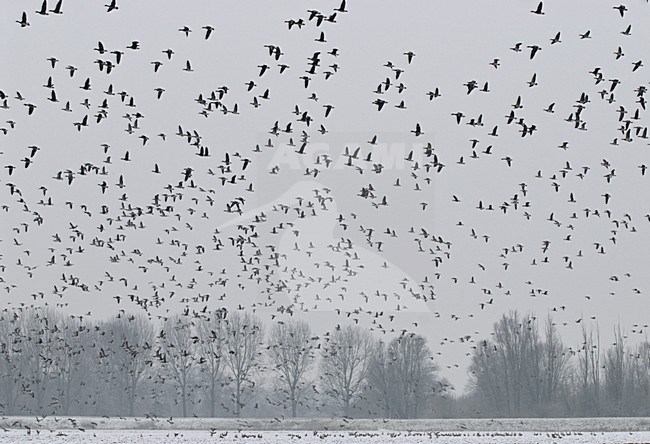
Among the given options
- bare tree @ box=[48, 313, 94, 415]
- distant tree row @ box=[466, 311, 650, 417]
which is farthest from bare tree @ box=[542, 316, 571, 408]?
bare tree @ box=[48, 313, 94, 415]

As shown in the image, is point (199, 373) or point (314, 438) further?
point (199, 373)

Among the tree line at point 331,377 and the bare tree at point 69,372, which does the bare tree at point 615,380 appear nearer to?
the tree line at point 331,377

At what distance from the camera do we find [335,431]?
163 ft

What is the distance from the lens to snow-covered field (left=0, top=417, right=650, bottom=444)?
131 feet

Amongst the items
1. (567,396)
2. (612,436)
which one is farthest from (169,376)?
(612,436)

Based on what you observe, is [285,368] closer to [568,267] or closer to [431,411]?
[431,411]

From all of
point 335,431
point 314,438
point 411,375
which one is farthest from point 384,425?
point 411,375

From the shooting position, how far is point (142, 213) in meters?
45.4

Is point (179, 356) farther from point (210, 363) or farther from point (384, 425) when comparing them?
point (384, 425)

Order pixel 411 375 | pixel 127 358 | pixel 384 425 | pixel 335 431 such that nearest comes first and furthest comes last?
pixel 335 431 → pixel 384 425 → pixel 411 375 → pixel 127 358

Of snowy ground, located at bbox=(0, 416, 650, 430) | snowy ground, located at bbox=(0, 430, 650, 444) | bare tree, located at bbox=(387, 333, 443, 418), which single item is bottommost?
snowy ground, located at bbox=(0, 430, 650, 444)

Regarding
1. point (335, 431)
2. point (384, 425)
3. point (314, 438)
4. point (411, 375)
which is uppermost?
point (411, 375)

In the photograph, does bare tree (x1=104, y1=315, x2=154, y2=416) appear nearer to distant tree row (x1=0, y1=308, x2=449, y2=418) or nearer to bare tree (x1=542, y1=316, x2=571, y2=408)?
distant tree row (x1=0, y1=308, x2=449, y2=418)

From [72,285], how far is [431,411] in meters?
35.6
